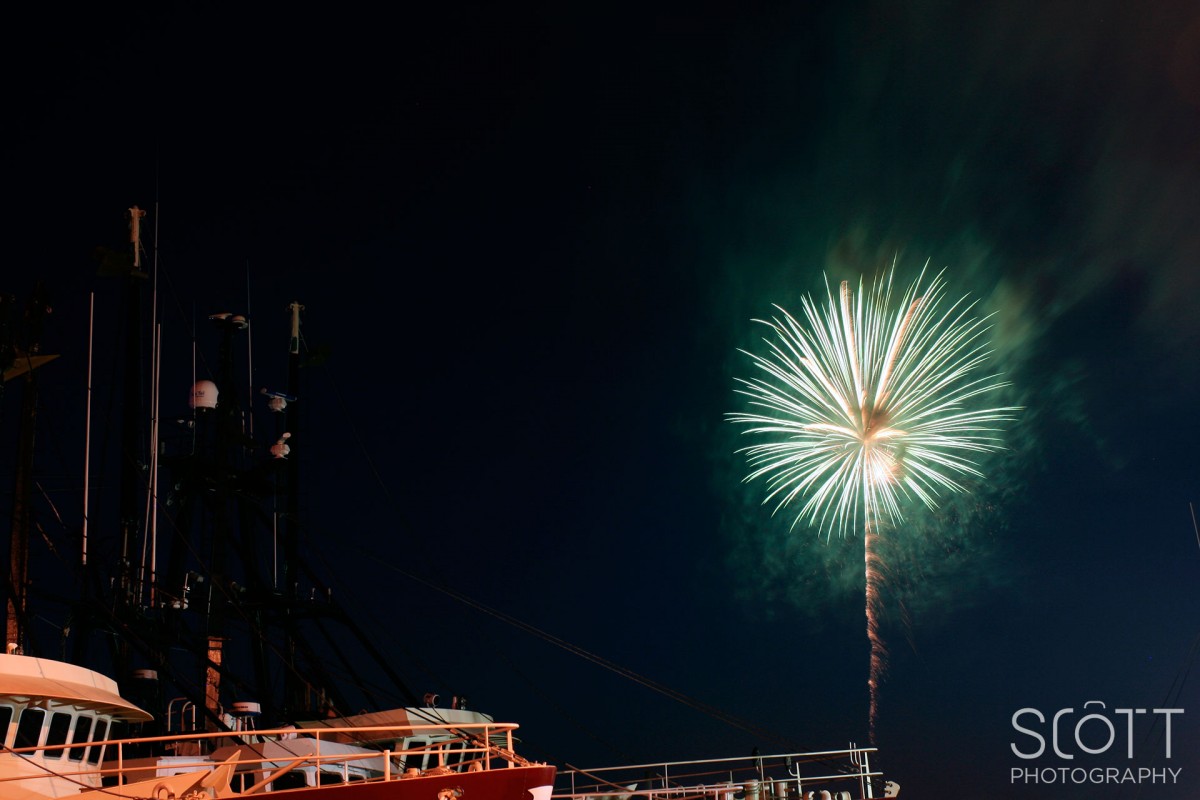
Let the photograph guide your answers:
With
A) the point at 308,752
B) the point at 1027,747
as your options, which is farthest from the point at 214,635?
the point at 1027,747

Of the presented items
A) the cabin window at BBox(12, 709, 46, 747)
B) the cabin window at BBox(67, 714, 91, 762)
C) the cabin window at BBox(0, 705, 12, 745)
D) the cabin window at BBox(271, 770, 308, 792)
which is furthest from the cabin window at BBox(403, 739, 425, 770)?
the cabin window at BBox(0, 705, 12, 745)

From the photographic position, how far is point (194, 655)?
1210 inches

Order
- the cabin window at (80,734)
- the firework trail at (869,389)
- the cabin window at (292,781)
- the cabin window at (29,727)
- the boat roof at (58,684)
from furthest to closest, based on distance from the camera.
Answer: the firework trail at (869,389), the cabin window at (292,781), the cabin window at (80,734), the cabin window at (29,727), the boat roof at (58,684)

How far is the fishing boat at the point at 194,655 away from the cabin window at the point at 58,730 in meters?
0.03

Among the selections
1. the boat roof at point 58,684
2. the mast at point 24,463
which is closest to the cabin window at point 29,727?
the boat roof at point 58,684

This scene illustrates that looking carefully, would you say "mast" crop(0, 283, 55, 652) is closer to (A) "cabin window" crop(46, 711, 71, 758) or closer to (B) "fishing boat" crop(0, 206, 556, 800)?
(B) "fishing boat" crop(0, 206, 556, 800)

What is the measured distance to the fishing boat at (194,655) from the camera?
17562mm

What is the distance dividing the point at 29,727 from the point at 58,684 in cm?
77

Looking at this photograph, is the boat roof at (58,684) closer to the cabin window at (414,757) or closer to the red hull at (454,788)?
the red hull at (454,788)

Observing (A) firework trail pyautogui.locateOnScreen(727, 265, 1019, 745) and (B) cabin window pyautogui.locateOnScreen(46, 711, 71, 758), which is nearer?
→ (B) cabin window pyautogui.locateOnScreen(46, 711, 71, 758)

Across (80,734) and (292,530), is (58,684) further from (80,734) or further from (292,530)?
(292,530)

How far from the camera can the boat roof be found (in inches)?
729

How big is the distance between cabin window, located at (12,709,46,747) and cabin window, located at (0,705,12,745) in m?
0.15

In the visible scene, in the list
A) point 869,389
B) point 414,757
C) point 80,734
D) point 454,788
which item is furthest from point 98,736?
point 869,389
